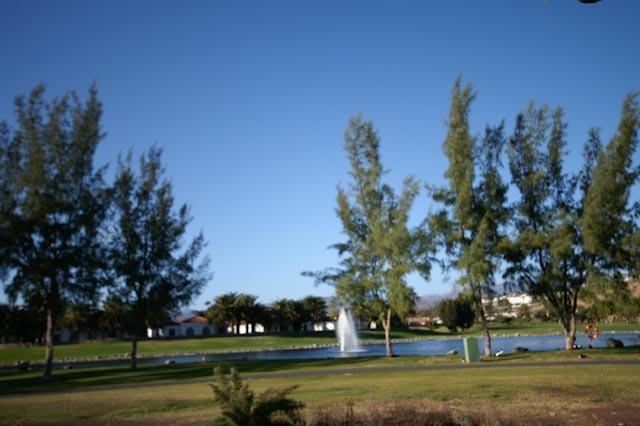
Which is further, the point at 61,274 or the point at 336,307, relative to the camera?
the point at 336,307

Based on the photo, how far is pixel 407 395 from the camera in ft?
53.4

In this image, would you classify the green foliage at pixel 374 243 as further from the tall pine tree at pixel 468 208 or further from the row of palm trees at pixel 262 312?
the row of palm trees at pixel 262 312

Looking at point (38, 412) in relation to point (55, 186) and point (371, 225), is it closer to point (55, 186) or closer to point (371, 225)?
point (55, 186)

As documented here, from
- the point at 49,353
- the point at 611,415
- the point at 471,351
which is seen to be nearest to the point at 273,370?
the point at 471,351

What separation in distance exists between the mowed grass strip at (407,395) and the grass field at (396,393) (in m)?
0.02

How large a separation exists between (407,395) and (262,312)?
100 meters

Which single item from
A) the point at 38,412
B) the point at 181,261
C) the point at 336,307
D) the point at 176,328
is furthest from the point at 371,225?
the point at 176,328

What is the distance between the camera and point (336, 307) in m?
39.1

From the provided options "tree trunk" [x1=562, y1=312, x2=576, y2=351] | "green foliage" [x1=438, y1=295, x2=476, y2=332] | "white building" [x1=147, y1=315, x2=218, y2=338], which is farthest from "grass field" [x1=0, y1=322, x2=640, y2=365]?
"tree trunk" [x1=562, y1=312, x2=576, y2=351]

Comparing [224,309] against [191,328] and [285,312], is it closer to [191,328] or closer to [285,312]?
[285,312]

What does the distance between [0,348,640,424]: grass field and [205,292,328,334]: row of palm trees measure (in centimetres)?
8364

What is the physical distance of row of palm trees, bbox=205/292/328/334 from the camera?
110750mm

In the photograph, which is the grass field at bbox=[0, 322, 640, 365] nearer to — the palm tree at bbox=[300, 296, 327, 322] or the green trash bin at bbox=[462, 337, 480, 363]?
the palm tree at bbox=[300, 296, 327, 322]

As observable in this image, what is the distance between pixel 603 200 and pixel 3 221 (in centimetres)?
3588
